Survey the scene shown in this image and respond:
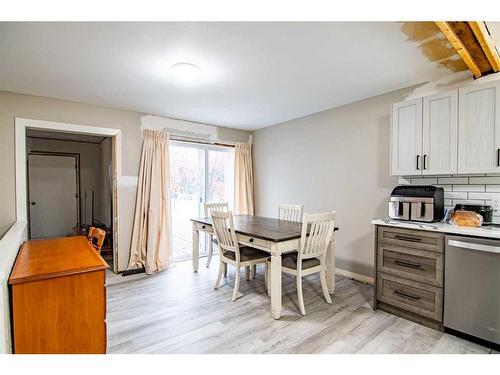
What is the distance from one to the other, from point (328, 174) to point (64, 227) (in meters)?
5.59

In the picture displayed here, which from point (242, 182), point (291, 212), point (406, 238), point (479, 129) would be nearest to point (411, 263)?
point (406, 238)

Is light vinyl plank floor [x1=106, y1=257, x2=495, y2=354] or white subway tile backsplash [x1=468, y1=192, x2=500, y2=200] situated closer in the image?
light vinyl plank floor [x1=106, y1=257, x2=495, y2=354]

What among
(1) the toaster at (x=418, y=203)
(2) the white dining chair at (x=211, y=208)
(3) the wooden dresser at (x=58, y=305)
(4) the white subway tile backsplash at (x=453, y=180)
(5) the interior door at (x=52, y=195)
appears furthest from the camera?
(5) the interior door at (x=52, y=195)

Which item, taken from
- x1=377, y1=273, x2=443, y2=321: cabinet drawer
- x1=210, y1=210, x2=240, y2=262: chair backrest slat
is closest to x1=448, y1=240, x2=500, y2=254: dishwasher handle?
x1=377, y1=273, x2=443, y2=321: cabinet drawer

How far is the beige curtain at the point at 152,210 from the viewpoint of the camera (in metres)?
3.69

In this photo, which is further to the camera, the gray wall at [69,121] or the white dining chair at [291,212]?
the white dining chair at [291,212]

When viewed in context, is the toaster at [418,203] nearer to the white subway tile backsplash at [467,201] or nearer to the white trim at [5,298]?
the white subway tile backsplash at [467,201]

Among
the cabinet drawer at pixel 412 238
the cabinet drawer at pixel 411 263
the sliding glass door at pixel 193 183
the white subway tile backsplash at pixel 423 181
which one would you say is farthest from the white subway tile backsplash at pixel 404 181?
the sliding glass door at pixel 193 183

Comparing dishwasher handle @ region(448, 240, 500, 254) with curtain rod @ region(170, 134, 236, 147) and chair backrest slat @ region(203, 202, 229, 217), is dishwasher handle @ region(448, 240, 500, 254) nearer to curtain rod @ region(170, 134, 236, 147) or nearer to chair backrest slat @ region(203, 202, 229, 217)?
chair backrest slat @ region(203, 202, 229, 217)

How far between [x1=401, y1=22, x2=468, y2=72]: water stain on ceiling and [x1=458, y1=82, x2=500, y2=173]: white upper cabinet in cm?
28

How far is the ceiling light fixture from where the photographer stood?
89.7 inches

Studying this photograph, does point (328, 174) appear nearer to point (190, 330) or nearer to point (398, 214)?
point (398, 214)

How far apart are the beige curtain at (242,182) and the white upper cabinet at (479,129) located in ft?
10.6
